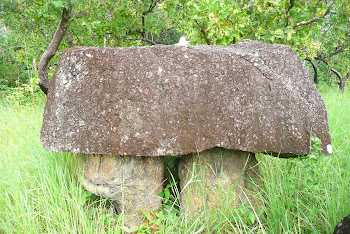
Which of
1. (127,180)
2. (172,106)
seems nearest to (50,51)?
(127,180)

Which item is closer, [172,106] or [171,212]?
[172,106]

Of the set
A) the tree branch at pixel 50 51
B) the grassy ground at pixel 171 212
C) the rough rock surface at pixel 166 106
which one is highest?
the tree branch at pixel 50 51

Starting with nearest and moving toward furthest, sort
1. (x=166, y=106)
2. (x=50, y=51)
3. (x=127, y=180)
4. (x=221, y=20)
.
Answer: (x=166, y=106)
(x=127, y=180)
(x=50, y=51)
(x=221, y=20)

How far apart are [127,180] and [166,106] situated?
0.71m

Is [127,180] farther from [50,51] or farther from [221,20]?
[221,20]

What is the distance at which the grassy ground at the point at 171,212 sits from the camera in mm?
1786

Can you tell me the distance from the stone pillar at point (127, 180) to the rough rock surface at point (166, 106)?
303 millimetres

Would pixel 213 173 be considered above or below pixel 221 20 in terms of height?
below

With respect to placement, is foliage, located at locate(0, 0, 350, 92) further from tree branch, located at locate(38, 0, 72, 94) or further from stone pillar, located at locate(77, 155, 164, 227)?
stone pillar, located at locate(77, 155, 164, 227)

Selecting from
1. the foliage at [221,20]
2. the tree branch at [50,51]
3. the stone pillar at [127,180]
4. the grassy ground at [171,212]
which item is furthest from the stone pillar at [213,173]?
the tree branch at [50,51]

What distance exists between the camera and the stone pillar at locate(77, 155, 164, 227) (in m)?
2.15

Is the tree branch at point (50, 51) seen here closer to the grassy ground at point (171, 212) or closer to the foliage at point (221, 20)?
the foliage at point (221, 20)

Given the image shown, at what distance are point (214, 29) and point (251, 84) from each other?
1864mm

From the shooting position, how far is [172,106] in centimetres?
190
